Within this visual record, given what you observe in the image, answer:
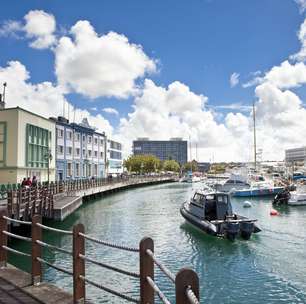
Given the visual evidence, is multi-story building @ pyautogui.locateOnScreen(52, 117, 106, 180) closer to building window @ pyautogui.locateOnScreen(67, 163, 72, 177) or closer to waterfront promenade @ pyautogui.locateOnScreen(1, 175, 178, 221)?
building window @ pyautogui.locateOnScreen(67, 163, 72, 177)

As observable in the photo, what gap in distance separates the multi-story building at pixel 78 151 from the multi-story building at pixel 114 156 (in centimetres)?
2126

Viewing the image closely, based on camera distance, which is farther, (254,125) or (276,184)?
(254,125)

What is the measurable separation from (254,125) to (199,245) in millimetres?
52202

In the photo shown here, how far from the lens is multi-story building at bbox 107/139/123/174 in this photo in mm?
108412

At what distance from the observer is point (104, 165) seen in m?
86.8

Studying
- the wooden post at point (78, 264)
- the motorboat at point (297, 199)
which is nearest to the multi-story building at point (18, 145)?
the motorboat at point (297, 199)

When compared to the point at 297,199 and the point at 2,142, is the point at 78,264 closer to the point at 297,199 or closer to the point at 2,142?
the point at 297,199

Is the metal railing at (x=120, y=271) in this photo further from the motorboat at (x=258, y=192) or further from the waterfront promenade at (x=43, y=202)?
the motorboat at (x=258, y=192)

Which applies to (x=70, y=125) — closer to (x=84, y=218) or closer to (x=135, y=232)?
(x=84, y=218)

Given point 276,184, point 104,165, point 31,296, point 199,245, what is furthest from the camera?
point 104,165

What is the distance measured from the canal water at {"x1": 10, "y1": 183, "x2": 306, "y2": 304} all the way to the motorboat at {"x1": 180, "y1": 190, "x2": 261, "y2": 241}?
21.5 inches

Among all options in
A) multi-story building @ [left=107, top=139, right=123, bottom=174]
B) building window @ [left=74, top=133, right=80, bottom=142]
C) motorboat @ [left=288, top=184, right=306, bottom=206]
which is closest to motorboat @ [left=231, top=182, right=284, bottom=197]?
motorboat @ [left=288, top=184, right=306, bottom=206]

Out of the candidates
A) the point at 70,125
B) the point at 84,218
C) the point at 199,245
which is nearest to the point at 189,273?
the point at 199,245

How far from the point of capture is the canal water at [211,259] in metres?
12.8
